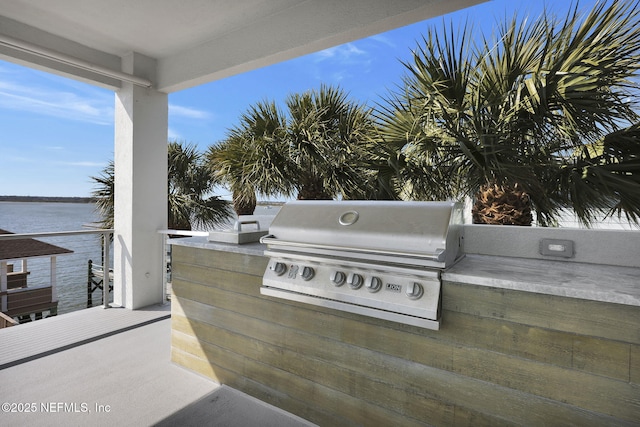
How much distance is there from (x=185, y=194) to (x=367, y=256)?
7.25 m

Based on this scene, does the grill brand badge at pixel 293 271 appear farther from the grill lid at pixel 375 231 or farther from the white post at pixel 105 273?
Answer: the white post at pixel 105 273

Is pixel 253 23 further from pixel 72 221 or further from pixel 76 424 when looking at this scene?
pixel 72 221

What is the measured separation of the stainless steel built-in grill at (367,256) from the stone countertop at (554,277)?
4.1 inches

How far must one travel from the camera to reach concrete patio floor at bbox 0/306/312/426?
1.84 meters

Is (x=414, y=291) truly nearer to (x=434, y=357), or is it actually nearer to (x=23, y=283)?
(x=434, y=357)

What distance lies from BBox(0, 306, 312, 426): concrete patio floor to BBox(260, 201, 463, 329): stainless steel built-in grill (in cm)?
76

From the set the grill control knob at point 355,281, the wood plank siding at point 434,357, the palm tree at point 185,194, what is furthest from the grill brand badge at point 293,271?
the palm tree at point 185,194

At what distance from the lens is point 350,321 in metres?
1.57

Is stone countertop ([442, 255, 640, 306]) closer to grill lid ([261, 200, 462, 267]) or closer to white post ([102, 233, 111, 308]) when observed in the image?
grill lid ([261, 200, 462, 267])

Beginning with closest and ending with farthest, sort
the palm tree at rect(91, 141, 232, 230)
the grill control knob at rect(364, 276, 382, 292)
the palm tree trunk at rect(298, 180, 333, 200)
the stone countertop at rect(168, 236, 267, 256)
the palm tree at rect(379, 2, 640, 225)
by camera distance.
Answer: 1. the grill control knob at rect(364, 276, 382, 292)
2. the stone countertop at rect(168, 236, 267, 256)
3. the palm tree at rect(379, 2, 640, 225)
4. the palm tree trunk at rect(298, 180, 333, 200)
5. the palm tree at rect(91, 141, 232, 230)

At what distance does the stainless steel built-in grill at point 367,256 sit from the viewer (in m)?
1.32

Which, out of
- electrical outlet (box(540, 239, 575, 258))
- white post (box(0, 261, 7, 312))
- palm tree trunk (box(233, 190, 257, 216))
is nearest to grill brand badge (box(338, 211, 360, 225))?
electrical outlet (box(540, 239, 575, 258))

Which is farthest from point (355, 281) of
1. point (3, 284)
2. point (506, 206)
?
point (3, 284)

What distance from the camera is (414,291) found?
1.32 meters
